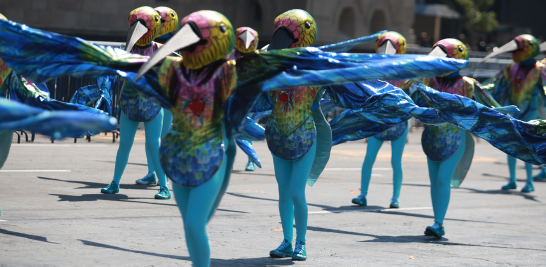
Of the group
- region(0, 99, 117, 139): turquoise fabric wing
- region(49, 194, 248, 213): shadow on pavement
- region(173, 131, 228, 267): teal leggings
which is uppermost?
region(0, 99, 117, 139): turquoise fabric wing

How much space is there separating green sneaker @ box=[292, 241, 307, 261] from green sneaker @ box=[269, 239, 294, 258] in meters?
0.07

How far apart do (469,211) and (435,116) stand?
3.55 m

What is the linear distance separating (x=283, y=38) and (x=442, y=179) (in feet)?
9.26

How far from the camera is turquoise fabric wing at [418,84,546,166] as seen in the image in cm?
748

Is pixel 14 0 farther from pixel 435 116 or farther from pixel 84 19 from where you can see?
pixel 435 116

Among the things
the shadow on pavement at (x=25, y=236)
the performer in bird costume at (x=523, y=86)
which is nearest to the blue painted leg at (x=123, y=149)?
the shadow on pavement at (x=25, y=236)

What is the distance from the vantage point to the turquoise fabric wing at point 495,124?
24.5 ft

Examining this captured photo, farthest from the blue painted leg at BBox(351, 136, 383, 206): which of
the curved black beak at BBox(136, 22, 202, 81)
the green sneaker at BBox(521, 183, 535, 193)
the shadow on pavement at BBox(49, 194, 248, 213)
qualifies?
the curved black beak at BBox(136, 22, 202, 81)

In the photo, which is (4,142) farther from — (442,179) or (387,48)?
(387,48)

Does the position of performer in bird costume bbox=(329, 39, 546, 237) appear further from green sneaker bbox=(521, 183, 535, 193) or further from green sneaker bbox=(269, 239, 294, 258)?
green sneaker bbox=(521, 183, 535, 193)

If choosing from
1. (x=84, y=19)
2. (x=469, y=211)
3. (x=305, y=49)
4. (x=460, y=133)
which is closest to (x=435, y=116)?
(x=460, y=133)

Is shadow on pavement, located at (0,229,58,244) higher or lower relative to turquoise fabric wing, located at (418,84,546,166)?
lower

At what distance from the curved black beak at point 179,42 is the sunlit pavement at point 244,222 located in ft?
7.02

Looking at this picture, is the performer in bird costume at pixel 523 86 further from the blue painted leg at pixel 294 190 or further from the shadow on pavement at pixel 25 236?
the shadow on pavement at pixel 25 236
